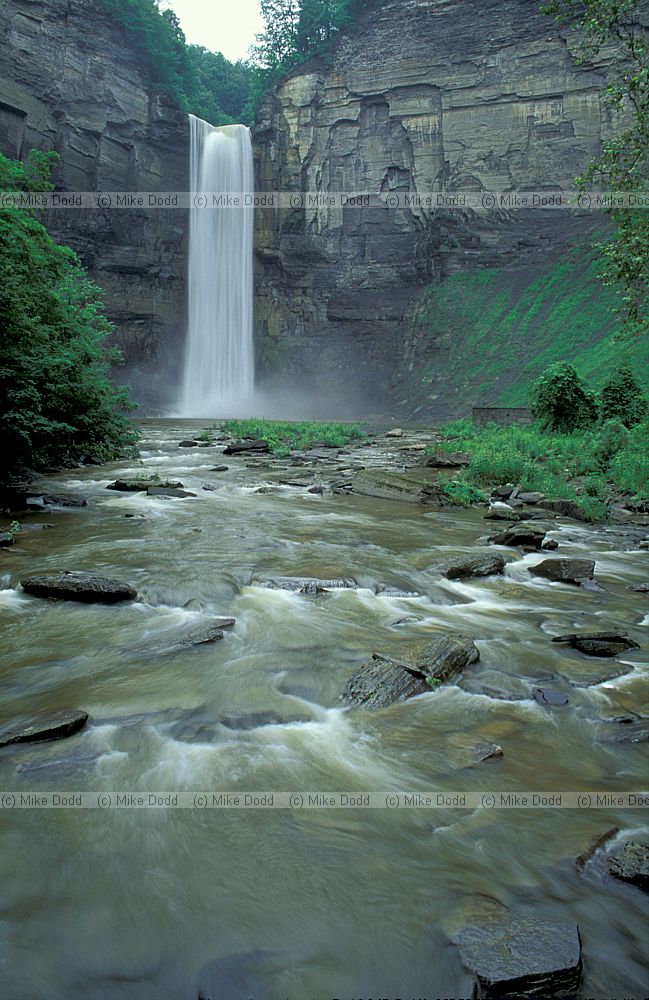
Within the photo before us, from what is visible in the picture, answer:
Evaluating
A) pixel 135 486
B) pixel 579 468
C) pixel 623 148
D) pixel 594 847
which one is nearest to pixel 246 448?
pixel 135 486

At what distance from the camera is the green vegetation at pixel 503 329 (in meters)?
35.0

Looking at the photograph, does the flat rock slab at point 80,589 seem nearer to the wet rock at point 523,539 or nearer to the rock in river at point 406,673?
the rock in river at point 406,673

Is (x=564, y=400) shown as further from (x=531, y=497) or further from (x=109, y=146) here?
(x=109, y=146)

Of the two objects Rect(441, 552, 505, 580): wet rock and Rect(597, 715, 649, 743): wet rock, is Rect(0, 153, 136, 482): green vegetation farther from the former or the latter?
Rect(597, 715, 649, 743): wet rock

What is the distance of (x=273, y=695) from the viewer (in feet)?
12.3

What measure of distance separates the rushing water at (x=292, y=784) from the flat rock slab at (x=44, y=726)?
7cm

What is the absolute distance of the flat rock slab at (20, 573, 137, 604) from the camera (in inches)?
204

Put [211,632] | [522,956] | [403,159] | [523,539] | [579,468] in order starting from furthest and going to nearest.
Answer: [403,159] → [579,468] → [523,539] → [211,632] → [522,956]

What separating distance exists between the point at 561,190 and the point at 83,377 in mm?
39280

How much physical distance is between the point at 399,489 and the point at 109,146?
3816 cm

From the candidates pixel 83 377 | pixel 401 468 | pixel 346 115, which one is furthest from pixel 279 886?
pixel 346 115

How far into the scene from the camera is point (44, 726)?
313cm

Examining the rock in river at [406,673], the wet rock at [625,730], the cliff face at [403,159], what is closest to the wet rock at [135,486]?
the rock in river at [406,673]

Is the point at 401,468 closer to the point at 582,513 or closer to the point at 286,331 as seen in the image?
the point at 582,513
